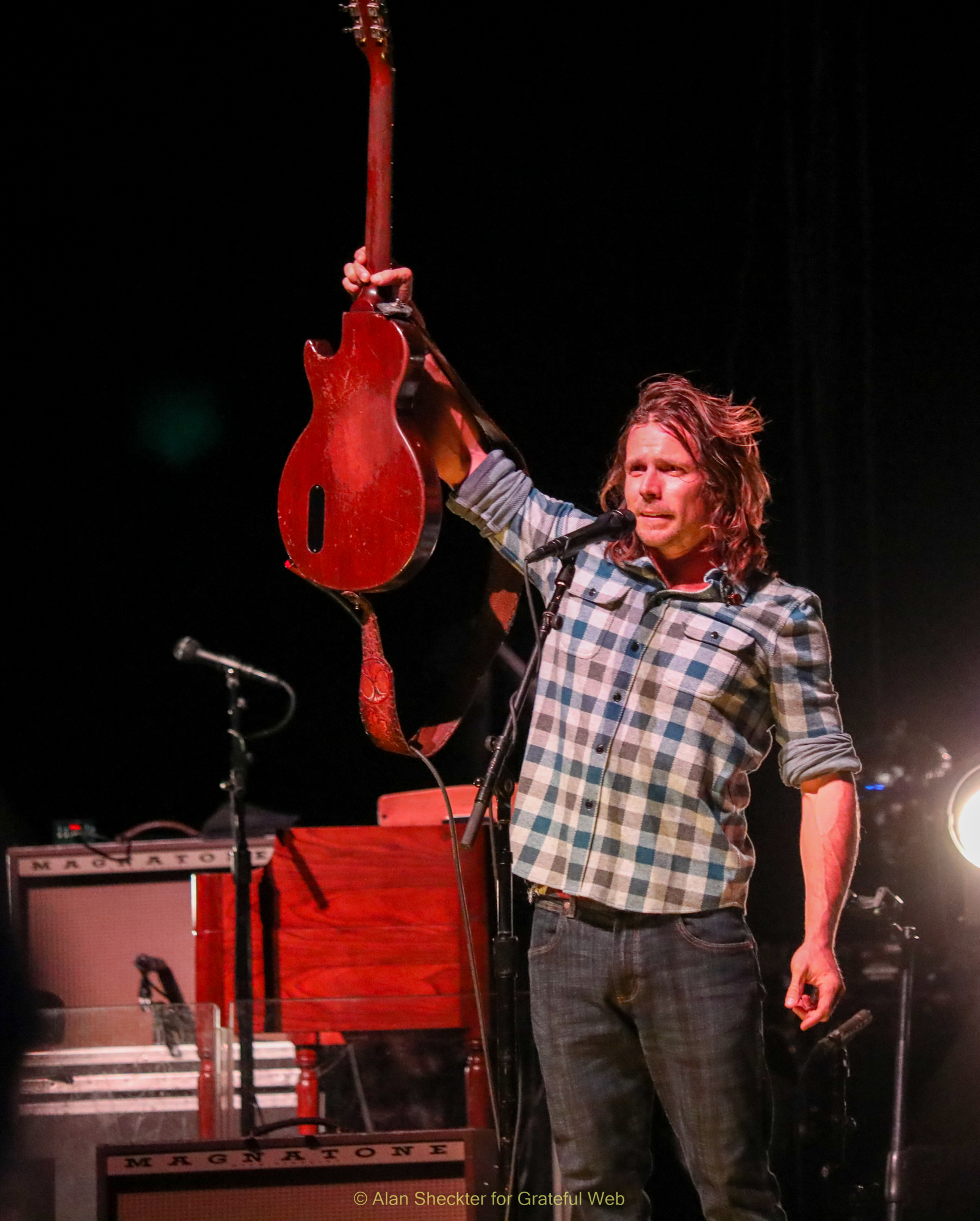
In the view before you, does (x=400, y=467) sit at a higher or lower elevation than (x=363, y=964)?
higher

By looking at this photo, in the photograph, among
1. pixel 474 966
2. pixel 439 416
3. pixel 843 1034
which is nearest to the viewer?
pixel 439 416

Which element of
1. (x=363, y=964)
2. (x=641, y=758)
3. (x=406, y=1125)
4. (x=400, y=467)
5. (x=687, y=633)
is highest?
(x=400, y=467)

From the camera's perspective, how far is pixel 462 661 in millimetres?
2811

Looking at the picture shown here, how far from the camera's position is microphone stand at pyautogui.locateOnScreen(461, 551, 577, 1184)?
94.5 inches

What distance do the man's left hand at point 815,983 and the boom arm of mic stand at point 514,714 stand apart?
585 millimetres

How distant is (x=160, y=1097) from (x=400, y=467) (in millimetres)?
1372

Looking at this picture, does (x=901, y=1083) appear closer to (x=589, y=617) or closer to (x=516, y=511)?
(x=589, y=617)

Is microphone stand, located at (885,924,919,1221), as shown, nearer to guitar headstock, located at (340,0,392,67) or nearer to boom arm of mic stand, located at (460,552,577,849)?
boom arm of mic stand, located at (460,552,577,849)

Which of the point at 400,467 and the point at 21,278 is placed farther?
the point at 21,278

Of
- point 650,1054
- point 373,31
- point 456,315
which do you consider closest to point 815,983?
point 650,1054

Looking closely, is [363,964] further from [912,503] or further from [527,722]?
[912,503]

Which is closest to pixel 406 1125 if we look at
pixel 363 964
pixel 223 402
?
pixel 363 964

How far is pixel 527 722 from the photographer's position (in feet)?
8.47

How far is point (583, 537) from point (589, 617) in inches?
5.8
